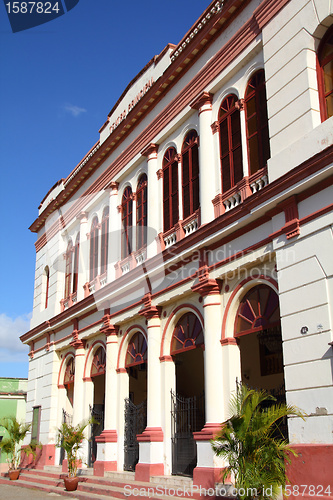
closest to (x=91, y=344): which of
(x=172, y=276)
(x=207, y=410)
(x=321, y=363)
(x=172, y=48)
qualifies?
(x=172, y=276)

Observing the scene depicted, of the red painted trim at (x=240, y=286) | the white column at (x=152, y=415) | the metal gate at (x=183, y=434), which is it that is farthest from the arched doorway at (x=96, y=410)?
the red painted trim at (x=240, y=286)

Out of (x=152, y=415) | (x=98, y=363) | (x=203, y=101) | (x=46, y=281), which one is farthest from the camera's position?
(x=46, y=281)

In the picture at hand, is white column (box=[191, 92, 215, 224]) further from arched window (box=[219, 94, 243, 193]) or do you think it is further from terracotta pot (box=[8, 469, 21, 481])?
terracotta pot (box=[8, 469, 21, 481])

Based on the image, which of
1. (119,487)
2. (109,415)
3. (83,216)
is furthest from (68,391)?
(119,487)

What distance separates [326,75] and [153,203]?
262 inches

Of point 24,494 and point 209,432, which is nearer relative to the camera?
point 209,432

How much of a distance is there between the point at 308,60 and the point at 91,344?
1220 centimetres

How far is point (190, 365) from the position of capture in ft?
63.0

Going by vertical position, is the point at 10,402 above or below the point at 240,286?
below

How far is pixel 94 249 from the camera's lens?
19656 mm

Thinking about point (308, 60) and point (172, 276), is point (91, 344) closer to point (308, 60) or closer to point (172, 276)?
point (172, 276)

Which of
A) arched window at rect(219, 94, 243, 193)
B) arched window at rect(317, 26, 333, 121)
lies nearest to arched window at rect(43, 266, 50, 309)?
arched window at rect(219, 94, 243, 193)

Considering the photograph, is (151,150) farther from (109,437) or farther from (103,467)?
(103,467)

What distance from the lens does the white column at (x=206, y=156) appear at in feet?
42.3
